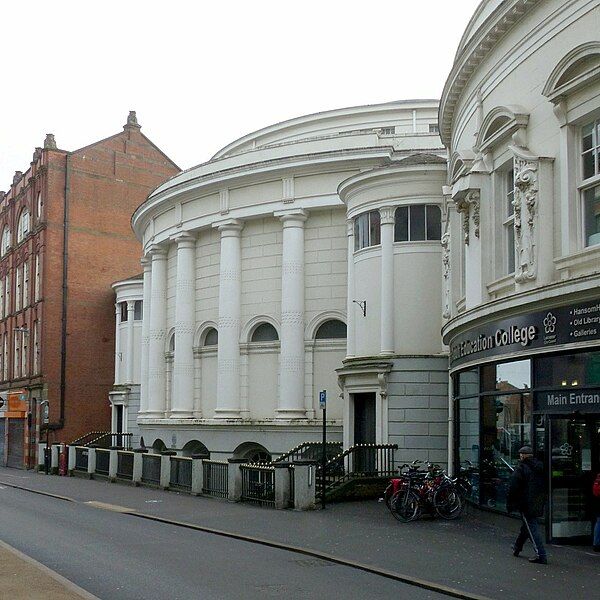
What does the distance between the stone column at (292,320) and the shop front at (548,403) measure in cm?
1417

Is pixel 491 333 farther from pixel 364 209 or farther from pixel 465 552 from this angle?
pixel 364 209

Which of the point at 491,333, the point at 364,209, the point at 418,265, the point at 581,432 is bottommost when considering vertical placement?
the point at 581,432

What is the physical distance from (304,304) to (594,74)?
20219 millimetres

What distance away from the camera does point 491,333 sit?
61.6 ft

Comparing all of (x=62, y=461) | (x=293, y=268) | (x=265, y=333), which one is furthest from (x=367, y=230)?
(x=62, y=461)

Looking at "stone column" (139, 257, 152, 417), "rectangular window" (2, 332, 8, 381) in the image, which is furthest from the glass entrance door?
"rectangular window" (2, 332, 8, 381)

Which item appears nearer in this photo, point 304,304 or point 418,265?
point 418,265

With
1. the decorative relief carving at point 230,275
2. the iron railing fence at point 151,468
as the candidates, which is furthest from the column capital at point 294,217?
the iron railing fence at point 151,468

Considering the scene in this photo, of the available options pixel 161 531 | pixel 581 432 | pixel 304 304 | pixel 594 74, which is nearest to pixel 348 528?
pixel 161 531

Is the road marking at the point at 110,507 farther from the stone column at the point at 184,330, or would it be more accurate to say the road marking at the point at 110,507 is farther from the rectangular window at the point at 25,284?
the rectangular window at the point at 25,284

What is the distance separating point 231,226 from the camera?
36062 millimetres

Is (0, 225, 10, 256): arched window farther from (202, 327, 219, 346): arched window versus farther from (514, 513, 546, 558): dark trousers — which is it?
(514, 513, 546, 558): dark trousers

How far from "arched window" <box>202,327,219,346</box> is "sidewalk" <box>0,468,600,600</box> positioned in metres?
10.9

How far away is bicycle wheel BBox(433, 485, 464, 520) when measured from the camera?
19.6 meters
